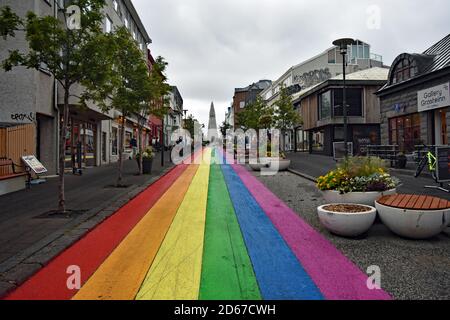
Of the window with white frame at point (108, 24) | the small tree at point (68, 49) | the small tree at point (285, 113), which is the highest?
the window with white frame at point (108, 24)

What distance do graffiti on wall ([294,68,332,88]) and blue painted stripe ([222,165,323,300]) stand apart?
45.2 metres

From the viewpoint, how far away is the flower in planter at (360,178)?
6691 mm

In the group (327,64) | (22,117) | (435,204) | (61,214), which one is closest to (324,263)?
(435,204)

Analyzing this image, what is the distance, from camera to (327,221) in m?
5.68

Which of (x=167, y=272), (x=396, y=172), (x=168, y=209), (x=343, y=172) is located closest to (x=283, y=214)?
(x=343, y=172)

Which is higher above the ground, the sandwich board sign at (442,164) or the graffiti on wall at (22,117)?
the graffiti on wall at (22,117)

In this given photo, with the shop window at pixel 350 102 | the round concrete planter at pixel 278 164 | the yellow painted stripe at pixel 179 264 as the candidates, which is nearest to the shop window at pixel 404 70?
the shop window at pixel 350 102

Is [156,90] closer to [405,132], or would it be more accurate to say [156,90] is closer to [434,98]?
[434,98]

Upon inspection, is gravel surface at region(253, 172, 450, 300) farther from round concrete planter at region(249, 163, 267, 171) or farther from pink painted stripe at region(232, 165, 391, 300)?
round concrete planter at region(249, 163, 267, 171)

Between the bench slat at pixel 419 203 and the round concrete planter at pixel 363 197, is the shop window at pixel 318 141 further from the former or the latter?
the bench slat at pixel 419 203

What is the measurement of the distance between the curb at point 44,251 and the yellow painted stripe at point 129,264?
0.80m

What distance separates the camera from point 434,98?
16.5 m
